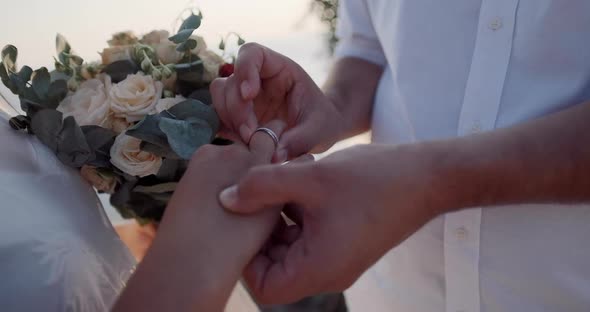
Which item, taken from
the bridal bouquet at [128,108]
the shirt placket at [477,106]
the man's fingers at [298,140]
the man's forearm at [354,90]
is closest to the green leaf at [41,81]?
the bridal bouquet at [128,108]

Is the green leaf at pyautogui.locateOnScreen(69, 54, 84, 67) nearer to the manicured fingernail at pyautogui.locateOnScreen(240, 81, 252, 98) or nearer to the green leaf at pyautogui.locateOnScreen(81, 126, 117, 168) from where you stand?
the green leaf at pyautogui.locateOnScreen(81, 126, 117, 168)

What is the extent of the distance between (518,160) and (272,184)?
259 millimetres

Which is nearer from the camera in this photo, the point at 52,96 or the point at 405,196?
the point at 405,196

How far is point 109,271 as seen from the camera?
0.74 metres

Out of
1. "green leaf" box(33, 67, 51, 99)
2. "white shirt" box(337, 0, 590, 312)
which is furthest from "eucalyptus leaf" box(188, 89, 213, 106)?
"white shirt" box(337, 0, 590, 312)

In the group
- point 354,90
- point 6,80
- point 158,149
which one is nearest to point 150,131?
point 158,149

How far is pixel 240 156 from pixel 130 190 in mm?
266

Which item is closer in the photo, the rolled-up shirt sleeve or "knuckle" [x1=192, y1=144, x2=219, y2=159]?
"knuckle" [x1=192, y1=144, x2=219, y2=159]

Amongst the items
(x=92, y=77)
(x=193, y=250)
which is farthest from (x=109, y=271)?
(x=92, y=77)

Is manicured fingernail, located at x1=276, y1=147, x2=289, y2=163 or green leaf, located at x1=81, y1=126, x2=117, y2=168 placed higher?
green leaf, located at x1=81, y1=126, x2=117, y2=168

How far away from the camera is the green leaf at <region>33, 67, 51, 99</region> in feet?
2.60

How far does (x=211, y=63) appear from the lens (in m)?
0.90

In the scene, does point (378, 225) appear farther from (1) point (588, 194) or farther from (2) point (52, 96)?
(2) point (52, 96)

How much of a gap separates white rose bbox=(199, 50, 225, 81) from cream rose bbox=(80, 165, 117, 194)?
0.22 m
